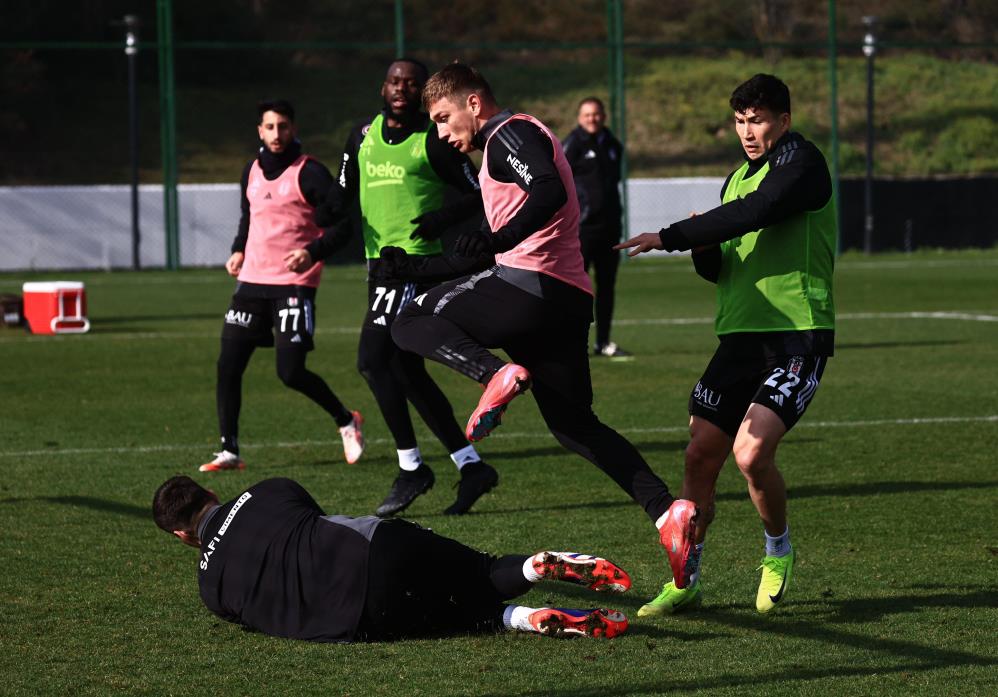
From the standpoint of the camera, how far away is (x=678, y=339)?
1722 centimetres

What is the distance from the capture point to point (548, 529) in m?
7.61

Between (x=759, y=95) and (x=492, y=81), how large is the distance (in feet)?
127

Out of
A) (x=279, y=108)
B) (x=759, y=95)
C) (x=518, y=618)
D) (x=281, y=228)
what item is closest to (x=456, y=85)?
(x=759, y=95)

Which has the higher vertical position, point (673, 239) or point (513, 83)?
point (513, 83)

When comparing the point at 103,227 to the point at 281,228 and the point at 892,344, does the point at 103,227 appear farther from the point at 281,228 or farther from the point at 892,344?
the point at 281,228

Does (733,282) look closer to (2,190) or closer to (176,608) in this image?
(176,608)

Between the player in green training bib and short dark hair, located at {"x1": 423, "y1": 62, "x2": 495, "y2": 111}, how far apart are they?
939 mm

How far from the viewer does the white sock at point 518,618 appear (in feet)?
18.4

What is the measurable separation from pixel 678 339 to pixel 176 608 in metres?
11.5

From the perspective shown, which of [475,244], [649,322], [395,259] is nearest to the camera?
[475,244]

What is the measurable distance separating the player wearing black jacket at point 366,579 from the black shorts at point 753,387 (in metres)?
0.90

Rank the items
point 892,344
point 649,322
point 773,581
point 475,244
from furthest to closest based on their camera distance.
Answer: point 649,322 → point 892,344 → point 773,581 → point 475,244

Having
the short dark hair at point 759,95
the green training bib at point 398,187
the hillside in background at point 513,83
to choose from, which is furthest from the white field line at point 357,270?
the short dark hair at point 759,95

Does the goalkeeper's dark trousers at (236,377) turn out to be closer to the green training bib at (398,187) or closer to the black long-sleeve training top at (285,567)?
the green training bib at (398,187)
